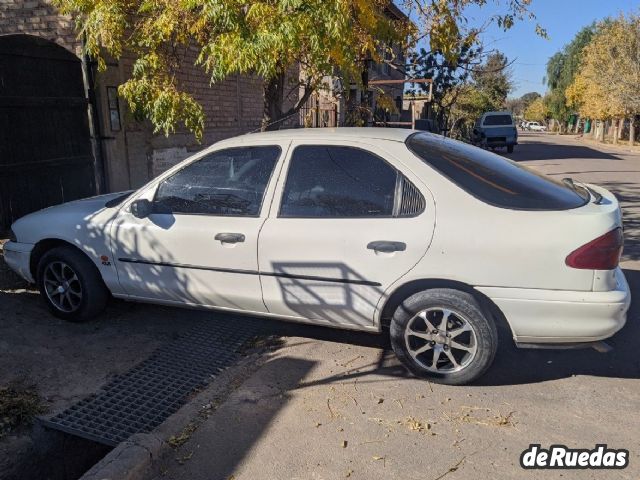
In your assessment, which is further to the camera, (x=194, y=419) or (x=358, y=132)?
(x=358, y=132)

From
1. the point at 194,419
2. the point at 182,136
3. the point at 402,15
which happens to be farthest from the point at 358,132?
the point at 182,136

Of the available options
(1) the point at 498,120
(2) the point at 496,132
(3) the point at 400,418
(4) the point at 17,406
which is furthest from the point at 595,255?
(1) the point at 498,120

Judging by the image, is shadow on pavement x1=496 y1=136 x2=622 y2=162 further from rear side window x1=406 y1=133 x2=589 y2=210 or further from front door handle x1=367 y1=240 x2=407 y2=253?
front door handle x1=367 y1=240 x2=407 y2=253

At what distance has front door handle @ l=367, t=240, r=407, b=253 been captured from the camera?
3389 mm

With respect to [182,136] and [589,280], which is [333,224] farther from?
[182,136]

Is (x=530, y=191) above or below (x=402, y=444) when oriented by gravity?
above

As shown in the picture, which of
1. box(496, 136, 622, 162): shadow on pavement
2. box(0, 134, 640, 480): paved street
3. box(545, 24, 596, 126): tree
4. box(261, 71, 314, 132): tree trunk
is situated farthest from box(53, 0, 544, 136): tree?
box(545, 24, 596, 126): tree

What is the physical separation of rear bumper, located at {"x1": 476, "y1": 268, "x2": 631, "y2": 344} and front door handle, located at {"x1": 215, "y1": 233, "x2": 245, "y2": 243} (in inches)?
65.4

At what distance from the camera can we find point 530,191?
3.47 metres

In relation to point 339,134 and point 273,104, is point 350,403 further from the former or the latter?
point 273,104

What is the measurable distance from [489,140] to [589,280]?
948 inches

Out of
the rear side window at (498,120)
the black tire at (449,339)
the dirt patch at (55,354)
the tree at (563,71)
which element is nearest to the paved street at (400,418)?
the black tire at (449,339)

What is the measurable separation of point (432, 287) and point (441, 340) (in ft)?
1.17

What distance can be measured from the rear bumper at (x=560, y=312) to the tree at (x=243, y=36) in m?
2.83
